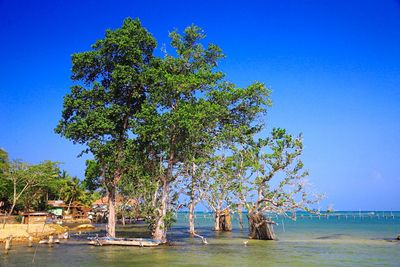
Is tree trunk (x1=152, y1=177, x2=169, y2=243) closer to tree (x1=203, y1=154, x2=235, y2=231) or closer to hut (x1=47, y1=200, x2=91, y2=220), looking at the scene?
tree (x1=203, y1=154, x2=235, y2=231)

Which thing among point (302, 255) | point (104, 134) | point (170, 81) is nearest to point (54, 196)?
point (104, 134)

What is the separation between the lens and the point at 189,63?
2809 cm

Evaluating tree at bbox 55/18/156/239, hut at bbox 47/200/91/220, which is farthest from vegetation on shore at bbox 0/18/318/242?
hut at bbox 47/200/91/220

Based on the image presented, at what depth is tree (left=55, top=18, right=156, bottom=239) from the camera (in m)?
26.0

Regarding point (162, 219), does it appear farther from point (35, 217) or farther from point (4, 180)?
point (4, 180)

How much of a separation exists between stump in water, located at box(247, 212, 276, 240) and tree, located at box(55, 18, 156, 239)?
10503 millimetres

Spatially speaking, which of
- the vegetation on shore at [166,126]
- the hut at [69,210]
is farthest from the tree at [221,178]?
the hut at [69,210]

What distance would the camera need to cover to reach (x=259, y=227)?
30.6m

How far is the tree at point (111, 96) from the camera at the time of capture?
85.3ft

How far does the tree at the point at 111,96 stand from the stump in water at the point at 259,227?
10.5 meters

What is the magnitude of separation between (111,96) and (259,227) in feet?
49.3

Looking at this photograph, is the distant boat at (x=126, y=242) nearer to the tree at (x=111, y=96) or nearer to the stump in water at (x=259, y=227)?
the tree at (x=111, y=96)

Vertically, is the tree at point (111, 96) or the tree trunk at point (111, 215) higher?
the tree at point (111, 96)

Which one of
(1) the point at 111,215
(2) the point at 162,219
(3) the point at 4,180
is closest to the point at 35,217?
(3) the point at 4,180
